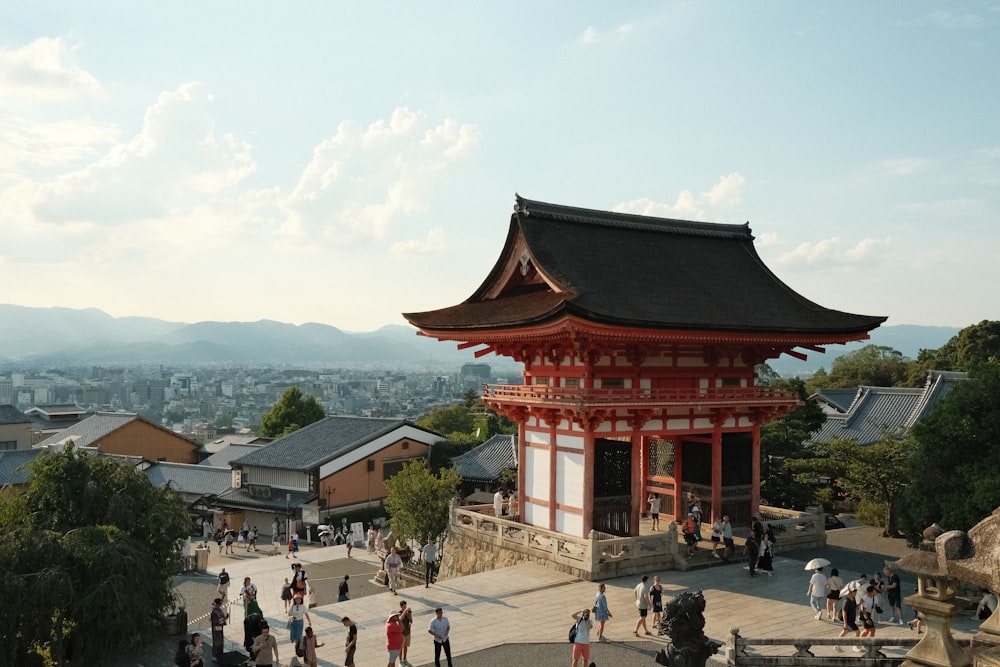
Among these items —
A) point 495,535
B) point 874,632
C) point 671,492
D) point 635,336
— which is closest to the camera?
point 874,632

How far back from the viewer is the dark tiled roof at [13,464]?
52.6 metres

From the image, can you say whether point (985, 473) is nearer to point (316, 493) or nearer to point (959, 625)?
point (959, 625)

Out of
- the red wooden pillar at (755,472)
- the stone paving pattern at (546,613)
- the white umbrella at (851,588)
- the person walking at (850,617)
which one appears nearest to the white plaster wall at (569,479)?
the stone paving pattern at (546,613)

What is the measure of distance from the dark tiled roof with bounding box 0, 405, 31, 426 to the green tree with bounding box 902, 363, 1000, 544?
69.3 m

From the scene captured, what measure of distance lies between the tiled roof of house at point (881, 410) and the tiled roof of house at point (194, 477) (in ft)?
135

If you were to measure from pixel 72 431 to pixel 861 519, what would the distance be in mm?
65179

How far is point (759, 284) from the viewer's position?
30.7m

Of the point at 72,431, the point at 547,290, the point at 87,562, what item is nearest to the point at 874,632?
the point at 547,290

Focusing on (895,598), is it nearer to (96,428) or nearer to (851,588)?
(851,588)

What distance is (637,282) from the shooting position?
2738 centimetres

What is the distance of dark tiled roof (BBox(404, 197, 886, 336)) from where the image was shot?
83.9 ft

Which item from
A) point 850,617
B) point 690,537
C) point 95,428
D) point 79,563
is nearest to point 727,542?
point 690,537

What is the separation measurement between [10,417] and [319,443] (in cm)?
3154

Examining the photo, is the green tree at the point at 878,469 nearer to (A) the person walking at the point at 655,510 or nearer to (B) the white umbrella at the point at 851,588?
(A) the person walking at the point at 655,510
